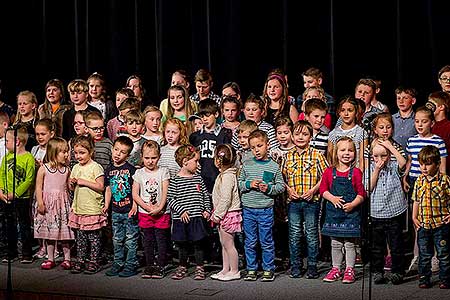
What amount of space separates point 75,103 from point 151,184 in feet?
4.64

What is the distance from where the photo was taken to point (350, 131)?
299 inches

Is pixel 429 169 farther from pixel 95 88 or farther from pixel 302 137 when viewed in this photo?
pixel 95 88

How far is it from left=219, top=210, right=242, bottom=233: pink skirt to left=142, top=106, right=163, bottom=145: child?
874 mm

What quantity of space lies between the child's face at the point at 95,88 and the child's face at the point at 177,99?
85 cm

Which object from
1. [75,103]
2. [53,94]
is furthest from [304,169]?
[53,94]

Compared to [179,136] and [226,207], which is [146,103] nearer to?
[179,136]

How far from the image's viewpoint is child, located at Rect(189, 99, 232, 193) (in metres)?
7.77

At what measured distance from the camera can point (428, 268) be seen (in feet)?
22.8

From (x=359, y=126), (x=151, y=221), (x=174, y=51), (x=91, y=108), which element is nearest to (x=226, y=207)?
(x=151, y=221)

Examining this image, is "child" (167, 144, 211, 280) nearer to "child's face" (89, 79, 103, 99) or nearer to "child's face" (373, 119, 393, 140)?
"child's face" (373, 119, 393, 140)

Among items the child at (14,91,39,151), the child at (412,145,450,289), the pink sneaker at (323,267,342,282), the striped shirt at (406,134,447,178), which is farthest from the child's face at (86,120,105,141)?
the child at (412,145,450,289)

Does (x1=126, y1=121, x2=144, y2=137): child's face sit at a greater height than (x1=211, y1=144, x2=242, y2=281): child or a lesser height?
greater

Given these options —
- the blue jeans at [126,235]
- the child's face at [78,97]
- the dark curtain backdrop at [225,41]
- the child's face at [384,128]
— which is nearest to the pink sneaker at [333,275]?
the child's face at [384,128]

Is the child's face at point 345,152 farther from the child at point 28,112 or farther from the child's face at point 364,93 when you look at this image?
the child at point 28,112
